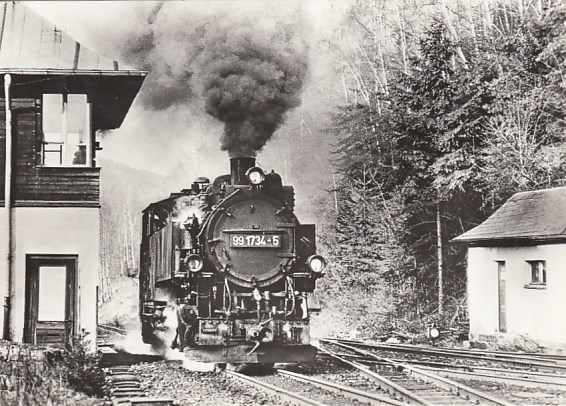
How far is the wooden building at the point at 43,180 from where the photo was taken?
1110 centimetres

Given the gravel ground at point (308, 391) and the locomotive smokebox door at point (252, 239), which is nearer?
the gravel ground at point (308, 391)

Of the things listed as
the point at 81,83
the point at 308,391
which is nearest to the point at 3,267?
the point at 81,83

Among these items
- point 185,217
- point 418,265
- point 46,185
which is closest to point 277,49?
point 185,217

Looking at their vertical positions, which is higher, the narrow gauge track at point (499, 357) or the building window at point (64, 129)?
the building window at point (64, 129)

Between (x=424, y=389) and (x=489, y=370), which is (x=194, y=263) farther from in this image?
(x=489, y=370)

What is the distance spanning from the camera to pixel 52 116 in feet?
39.8

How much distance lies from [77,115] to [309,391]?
608cm

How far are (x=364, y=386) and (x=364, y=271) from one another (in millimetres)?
12355

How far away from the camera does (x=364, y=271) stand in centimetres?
2197

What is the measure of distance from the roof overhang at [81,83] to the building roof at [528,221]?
7548 millimetres

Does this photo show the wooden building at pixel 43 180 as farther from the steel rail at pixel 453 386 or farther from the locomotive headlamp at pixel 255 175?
the steel rail at pixel 453 386

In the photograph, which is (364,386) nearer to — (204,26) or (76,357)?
(76,357)

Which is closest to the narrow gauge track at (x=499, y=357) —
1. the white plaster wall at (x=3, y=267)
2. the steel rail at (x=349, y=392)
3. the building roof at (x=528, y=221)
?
the building roof at (x=528, y=221)

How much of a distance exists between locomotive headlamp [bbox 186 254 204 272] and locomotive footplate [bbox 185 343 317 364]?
111cm
